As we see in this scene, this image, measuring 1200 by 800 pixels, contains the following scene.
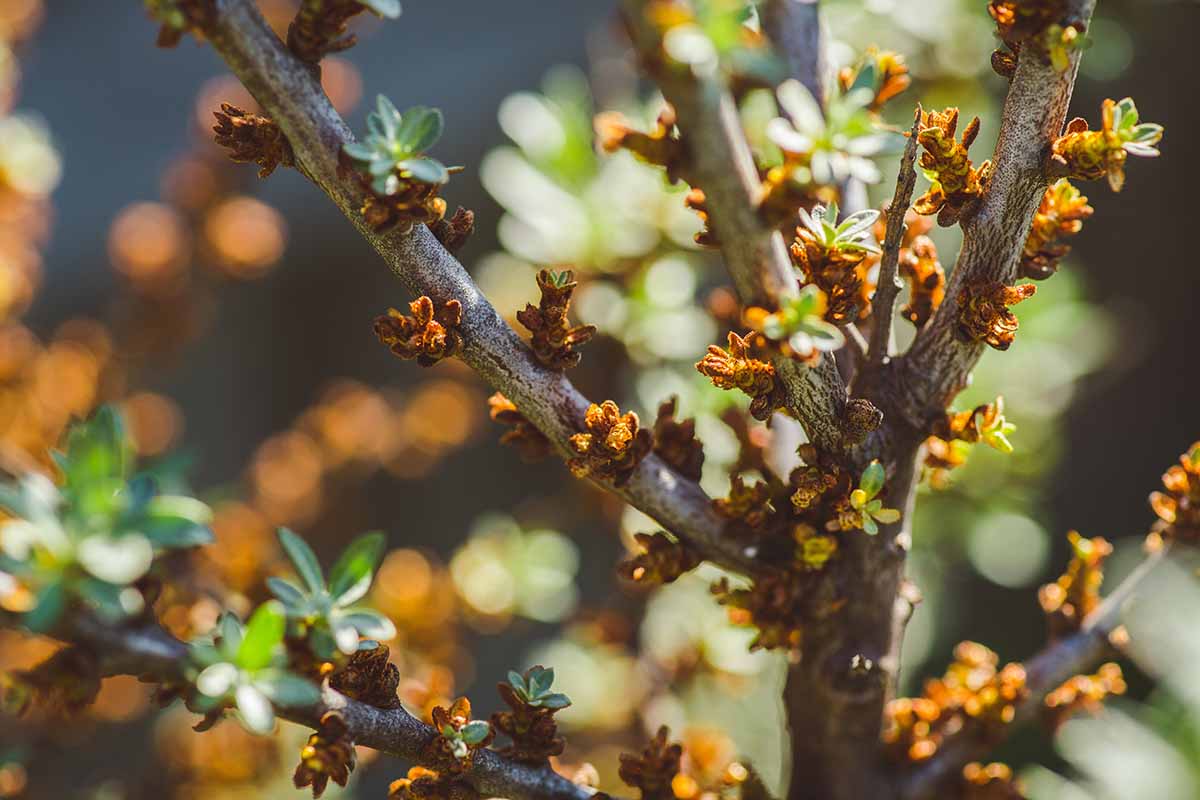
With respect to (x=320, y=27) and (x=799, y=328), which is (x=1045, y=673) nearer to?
(x=799, y=328)

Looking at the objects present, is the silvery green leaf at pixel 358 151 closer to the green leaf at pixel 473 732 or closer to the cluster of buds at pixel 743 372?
the cluster of buds at pixel 743 372

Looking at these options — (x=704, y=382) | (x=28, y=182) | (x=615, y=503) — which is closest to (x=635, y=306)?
(x=704, y=382)

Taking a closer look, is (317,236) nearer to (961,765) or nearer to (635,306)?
(635,306)

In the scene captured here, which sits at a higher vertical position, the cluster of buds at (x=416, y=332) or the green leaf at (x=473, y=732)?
the cluster of buds at (x=416, y=332)

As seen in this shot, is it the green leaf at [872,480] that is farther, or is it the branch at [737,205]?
the green leaf at [872,480]

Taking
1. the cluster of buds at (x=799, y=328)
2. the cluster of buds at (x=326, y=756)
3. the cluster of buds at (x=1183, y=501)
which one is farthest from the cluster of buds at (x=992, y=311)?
the cluster of buds at (x=326, y=756)

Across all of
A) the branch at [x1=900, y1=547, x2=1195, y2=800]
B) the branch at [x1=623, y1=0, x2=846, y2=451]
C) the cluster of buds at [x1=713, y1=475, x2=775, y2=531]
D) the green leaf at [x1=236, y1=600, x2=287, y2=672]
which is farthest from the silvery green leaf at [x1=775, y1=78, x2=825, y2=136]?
the branch at [x1=900, y1=547, x2=1195, y2=800]

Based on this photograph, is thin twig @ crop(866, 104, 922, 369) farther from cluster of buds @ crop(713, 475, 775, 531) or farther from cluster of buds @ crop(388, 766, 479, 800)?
cluster of buds @ crop(388, 766, 479, 800)

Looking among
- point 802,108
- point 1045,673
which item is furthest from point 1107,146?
point 1045,673
